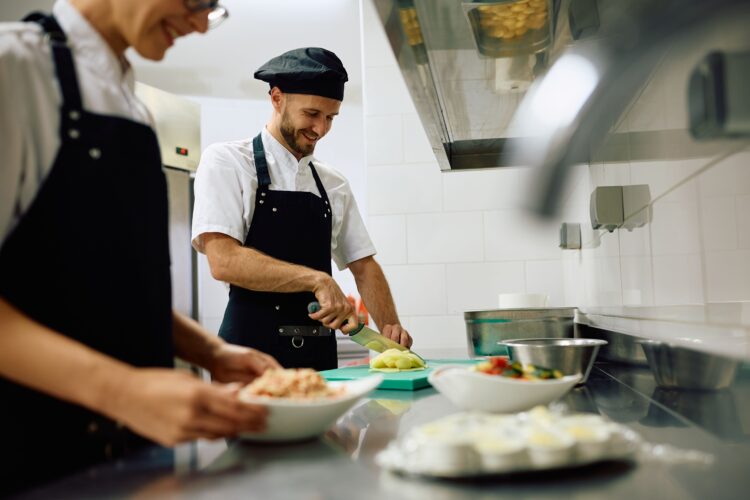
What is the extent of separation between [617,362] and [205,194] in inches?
48.4

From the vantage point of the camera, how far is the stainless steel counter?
0.63m

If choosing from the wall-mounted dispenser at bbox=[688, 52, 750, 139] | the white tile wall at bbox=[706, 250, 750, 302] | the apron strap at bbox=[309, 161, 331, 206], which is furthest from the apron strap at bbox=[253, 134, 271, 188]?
the wall-mounted dispenser at bbox=[688, 52, 750, 139]

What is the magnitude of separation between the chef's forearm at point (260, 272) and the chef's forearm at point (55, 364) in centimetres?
125

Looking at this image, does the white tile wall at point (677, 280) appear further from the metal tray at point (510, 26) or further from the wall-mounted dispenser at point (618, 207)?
the metal tray at point (510, 26)

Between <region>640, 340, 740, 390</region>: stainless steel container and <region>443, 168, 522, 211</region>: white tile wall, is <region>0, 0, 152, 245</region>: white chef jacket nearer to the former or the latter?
<region>640, 340, 740, 390</region>: stainless steel container

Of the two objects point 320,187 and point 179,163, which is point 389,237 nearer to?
point 320,187

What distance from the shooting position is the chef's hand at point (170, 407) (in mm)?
670

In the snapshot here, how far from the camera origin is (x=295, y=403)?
2.62ft

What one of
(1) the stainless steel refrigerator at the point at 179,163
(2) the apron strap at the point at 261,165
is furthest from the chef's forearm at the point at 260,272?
(1) the stainless steel refrigerator at the point at 179,163

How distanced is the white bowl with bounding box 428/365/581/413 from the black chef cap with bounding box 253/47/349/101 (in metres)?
1.38

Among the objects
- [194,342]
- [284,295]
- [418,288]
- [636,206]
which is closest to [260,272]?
[284,295]

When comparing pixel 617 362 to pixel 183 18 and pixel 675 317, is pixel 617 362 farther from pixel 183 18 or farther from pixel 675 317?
pixel 183 18

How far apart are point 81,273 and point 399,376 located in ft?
2.71

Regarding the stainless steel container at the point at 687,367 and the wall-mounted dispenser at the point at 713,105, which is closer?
the wall-mounted dispenser at the point at 713,105
